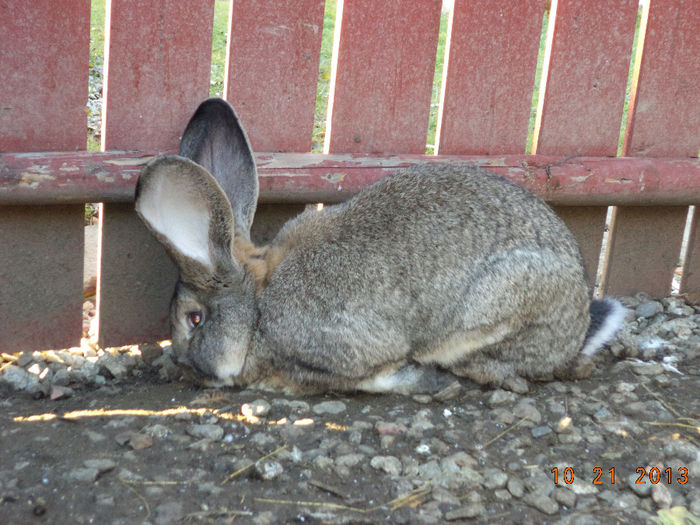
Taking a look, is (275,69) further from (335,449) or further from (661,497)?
(661,497)

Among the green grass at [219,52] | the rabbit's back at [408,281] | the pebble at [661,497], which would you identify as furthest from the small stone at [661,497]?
the green grass at [219,52]

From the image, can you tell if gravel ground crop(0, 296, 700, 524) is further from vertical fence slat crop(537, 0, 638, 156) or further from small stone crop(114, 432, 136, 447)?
vertical fence slat crop(537, 0, 638, 156)

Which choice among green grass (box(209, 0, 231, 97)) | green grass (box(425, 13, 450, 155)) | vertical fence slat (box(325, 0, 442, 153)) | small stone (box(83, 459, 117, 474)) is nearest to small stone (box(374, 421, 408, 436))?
small stone (box(83, 459, 117, 474))

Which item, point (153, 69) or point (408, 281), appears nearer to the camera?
point (408, 281)

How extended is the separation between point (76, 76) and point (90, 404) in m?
1.18

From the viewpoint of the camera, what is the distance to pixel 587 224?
381 centimetres

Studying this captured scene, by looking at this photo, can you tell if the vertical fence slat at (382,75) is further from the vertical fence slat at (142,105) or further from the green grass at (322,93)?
the green grass at (322,93)

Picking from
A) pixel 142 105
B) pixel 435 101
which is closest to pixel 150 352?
pixel 142 105

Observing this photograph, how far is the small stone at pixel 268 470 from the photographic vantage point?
2283 mm

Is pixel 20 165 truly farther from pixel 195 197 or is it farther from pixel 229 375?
pixel 229 375

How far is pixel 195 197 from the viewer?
105 inches

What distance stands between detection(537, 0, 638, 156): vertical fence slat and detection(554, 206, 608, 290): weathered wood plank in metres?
0.26

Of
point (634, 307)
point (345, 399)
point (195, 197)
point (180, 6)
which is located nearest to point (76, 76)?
point (180, 6)

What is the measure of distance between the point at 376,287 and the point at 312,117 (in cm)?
86
